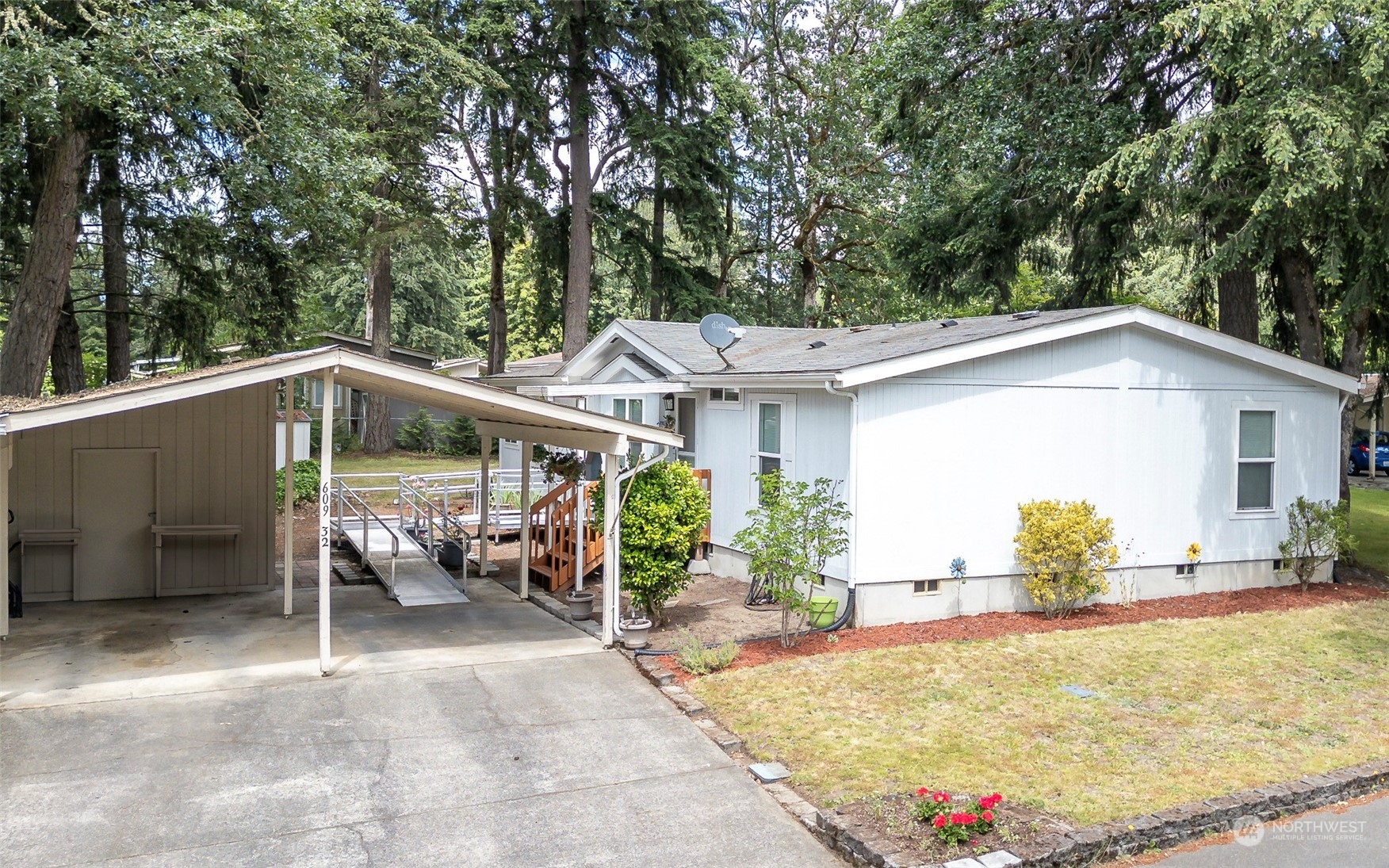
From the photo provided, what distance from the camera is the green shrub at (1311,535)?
11680mm

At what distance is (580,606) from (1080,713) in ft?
17.6

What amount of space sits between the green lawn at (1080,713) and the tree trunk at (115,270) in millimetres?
13736

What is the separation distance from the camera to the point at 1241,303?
50.8 ft

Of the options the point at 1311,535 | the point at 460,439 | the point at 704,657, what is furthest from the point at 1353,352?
the point at 460,439

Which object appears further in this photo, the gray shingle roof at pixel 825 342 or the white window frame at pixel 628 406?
the white window frame at pixel 628 406

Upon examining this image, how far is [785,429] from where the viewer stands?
36.9 feet

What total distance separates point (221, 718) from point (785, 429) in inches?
264

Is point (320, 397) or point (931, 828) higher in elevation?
point (320, 397)

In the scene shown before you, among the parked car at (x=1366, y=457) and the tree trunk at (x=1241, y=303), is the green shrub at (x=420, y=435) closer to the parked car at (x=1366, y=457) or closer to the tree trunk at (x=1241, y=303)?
the tree trunk at (x=1241, y=303)

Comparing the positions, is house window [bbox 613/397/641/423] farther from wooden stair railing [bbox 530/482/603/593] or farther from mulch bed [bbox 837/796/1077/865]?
mulch bed [bbox 837/796/1077/865]

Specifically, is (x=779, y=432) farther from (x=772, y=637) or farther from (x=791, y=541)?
(x=772, y=637)

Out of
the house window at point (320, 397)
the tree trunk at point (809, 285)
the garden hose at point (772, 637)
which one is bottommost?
the garden hose at point (772, 637)

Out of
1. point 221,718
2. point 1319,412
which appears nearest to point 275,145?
point 221,718

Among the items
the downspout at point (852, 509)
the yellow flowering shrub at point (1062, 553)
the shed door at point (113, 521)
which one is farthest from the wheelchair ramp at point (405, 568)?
the yellow flowering shrub at point (1062, 553)
